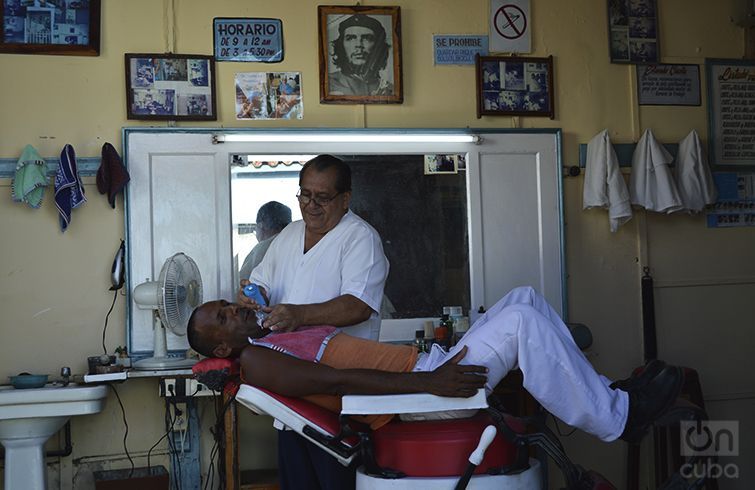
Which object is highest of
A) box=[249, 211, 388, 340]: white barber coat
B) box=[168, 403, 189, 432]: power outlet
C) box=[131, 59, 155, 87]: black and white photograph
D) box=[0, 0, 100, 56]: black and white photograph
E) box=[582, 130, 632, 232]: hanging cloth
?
box=[0, 0, 100, 56]: black and white photograph

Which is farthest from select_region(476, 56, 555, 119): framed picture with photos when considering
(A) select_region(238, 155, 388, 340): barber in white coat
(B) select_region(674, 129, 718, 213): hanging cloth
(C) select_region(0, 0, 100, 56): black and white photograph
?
(C) select_region(0, 0, 100, 56): black and white photograph

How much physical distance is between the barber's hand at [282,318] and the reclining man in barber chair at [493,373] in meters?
0.15

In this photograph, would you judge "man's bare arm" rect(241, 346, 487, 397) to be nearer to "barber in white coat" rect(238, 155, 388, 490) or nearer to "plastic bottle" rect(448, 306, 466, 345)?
"barber in white coat" rect(238, 155, 388, 490)

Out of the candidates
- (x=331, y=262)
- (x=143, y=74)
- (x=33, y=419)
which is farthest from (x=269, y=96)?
(x=33, y=419)

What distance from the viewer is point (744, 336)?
4.57 m

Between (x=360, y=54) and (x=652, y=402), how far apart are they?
235 centimetres

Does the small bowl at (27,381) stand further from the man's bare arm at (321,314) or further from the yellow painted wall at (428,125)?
the man's bare arm at (321,314)

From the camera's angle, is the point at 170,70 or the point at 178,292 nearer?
the point at 178,292

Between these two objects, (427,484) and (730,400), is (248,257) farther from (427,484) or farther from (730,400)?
(730,400)

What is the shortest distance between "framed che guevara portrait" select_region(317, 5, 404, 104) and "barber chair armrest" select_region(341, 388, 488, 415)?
2.04m

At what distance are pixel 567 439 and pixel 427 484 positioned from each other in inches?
82.1

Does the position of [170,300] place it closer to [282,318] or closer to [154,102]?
[282,318]

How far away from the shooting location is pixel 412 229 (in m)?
4.23

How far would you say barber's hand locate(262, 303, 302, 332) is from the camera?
284cm
